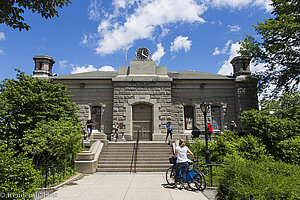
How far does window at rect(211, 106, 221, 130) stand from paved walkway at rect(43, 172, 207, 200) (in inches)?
429

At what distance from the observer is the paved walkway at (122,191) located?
6.05 meters

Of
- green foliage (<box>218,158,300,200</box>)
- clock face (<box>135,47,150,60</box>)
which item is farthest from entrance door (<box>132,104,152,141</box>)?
green foliage (<box>218,158,300,200</box>)

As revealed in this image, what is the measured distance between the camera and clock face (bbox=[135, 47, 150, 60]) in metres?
18.1

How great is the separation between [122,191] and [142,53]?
1374cm

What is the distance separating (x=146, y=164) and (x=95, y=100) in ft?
28.9

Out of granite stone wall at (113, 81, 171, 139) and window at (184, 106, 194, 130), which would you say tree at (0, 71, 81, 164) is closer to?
granite stone wall at (113, 81, 171, 139)

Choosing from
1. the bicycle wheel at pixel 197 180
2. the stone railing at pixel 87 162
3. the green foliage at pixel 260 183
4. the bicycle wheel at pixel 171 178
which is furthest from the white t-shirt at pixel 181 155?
the stone railing at pixel 87 162

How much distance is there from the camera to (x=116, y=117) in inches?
657

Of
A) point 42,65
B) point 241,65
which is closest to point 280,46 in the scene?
point 241,65

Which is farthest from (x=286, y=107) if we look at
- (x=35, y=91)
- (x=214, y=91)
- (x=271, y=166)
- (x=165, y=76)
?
(x=35, y=91)

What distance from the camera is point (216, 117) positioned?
17812mm

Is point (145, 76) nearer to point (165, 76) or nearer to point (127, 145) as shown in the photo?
point (165, 76)

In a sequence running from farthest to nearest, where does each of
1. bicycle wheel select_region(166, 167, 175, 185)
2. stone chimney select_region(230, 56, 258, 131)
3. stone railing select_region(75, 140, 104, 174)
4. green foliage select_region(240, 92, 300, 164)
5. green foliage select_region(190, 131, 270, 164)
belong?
stone chimney select_region(230, 56, 258, 131) → green foliage select_region(240, 92, 300, 164) → stone railing select_region(75, 140, 104, 174) → green foliage select_region(190, 131, 270, 164) → bicycle wheel select_region(166, 167, 175, 185)

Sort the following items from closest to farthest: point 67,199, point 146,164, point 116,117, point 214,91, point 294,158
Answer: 1. point 67,199
2. point 294,158
3. point 146,164
4. point 116,117
5. point 214,91
